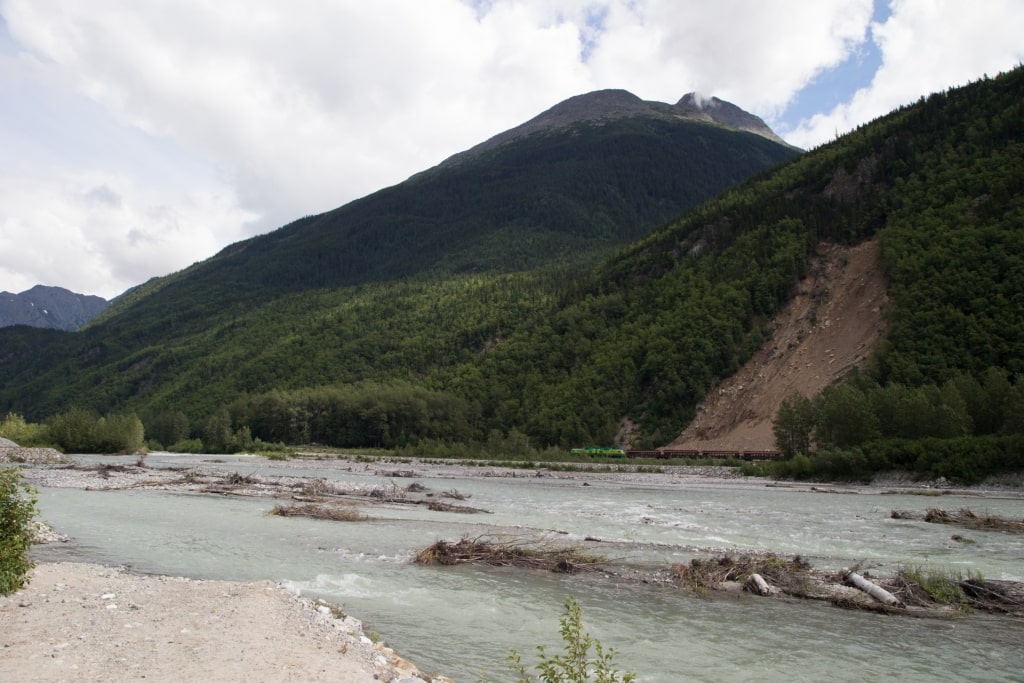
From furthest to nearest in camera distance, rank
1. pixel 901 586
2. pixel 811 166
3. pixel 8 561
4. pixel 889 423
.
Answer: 1. pixel 811 166
2. pixel 889 423
3. pixel 901 586
4. pixel 8 561

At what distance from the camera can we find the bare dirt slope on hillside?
77938 millimetres

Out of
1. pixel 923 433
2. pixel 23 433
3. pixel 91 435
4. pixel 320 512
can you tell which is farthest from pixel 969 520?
pixel 23 433

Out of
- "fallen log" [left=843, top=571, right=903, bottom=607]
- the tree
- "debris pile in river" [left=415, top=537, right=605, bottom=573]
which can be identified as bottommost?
"debris pile in river" [left=415, top=537, right=605, bottom=573]

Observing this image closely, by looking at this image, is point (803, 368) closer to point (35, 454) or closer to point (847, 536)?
point (847, 536)

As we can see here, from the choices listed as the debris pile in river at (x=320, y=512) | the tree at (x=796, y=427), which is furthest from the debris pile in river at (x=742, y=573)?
the tree at (x=796, y=427)

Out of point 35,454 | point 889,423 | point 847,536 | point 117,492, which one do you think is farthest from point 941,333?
point 35,454

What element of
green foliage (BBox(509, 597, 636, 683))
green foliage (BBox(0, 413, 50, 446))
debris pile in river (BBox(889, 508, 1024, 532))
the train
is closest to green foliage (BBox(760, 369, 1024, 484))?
the train

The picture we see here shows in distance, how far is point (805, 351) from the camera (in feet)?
278

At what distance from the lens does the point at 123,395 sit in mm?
196875

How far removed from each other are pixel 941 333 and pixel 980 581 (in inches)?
2416

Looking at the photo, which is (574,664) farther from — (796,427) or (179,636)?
(796,427)

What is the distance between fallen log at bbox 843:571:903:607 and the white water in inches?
38.6

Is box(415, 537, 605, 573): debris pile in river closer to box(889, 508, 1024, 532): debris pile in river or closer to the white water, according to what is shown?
the white water

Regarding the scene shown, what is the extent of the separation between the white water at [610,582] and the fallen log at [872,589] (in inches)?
38.6
